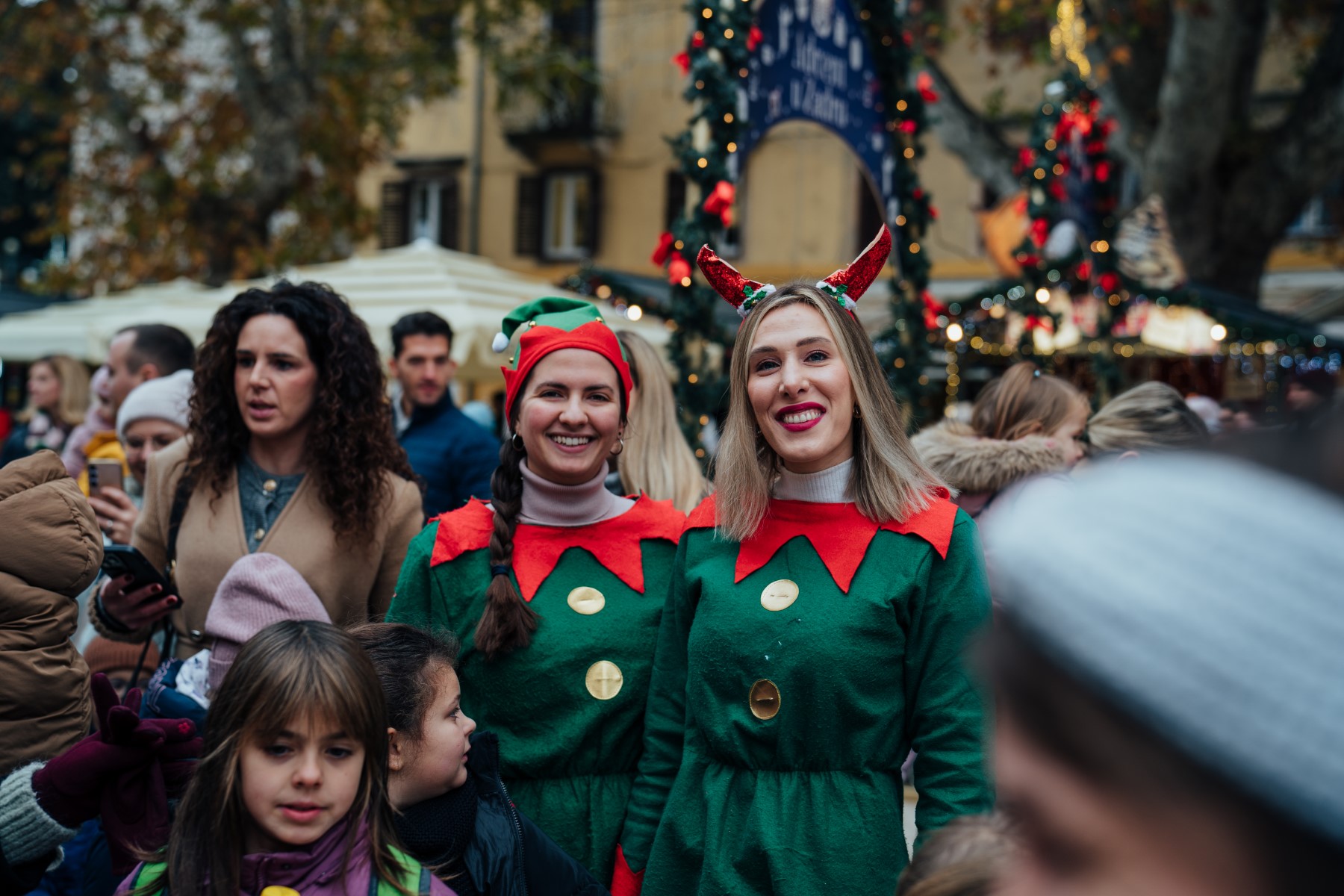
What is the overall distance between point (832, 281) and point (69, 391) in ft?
18.5

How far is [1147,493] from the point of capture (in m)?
0.57

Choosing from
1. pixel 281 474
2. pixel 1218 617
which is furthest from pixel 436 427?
pixel 1218 617

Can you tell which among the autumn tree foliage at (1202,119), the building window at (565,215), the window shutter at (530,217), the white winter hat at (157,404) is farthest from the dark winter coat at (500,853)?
the window shutter at (530,217)

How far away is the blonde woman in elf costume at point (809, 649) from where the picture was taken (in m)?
2.31

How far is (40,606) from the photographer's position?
2.74m

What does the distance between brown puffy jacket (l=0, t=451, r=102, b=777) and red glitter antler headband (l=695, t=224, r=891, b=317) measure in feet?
5.29

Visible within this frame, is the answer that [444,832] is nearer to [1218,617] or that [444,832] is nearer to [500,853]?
[500,853]

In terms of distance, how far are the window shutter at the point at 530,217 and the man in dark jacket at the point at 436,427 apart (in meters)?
18.7

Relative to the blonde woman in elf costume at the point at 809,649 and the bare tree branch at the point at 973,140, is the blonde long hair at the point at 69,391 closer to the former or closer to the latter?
the blonde woman in elf costume at the point at 809,649

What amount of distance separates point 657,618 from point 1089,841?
2.23 metres

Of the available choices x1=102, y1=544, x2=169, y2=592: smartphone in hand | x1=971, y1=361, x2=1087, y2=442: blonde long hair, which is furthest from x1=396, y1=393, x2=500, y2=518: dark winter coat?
x1=971, y1=361, x2=1087, y2=442: blonde long hair

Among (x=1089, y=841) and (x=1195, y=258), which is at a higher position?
(x=1195, y=258)

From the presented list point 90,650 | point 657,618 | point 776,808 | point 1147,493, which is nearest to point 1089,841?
point 1147,493

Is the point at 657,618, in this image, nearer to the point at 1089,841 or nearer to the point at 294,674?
the point at 294,674
